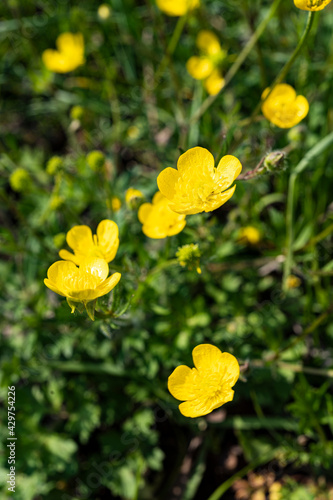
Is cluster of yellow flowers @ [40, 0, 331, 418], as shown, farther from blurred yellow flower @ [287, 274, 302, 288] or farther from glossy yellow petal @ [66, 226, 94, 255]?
blurred yellow flower @ [287, 274, 302, 288]

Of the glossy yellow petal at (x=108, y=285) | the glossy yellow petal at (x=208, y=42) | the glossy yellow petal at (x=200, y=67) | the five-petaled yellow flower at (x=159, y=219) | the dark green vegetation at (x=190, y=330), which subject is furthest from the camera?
the glossy yellow petal at (x=208, y=42)

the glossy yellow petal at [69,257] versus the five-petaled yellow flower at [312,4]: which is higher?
the five-petaled yellow flower at [312,4]

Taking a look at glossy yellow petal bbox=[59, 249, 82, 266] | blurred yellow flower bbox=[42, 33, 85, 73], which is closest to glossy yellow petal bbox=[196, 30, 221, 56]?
blurred yellow flower bbox=[42, 33, 85, 73]

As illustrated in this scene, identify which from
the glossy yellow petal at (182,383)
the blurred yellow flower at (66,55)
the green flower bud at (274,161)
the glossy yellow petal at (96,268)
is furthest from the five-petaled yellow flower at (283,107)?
the blurred yellow flower at (66,55)

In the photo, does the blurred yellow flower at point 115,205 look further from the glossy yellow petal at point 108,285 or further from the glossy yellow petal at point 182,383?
the glossy yellow petal at point 182,383

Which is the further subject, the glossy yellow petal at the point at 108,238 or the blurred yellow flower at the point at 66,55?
the blurred yellow flower at the point at 66,55
